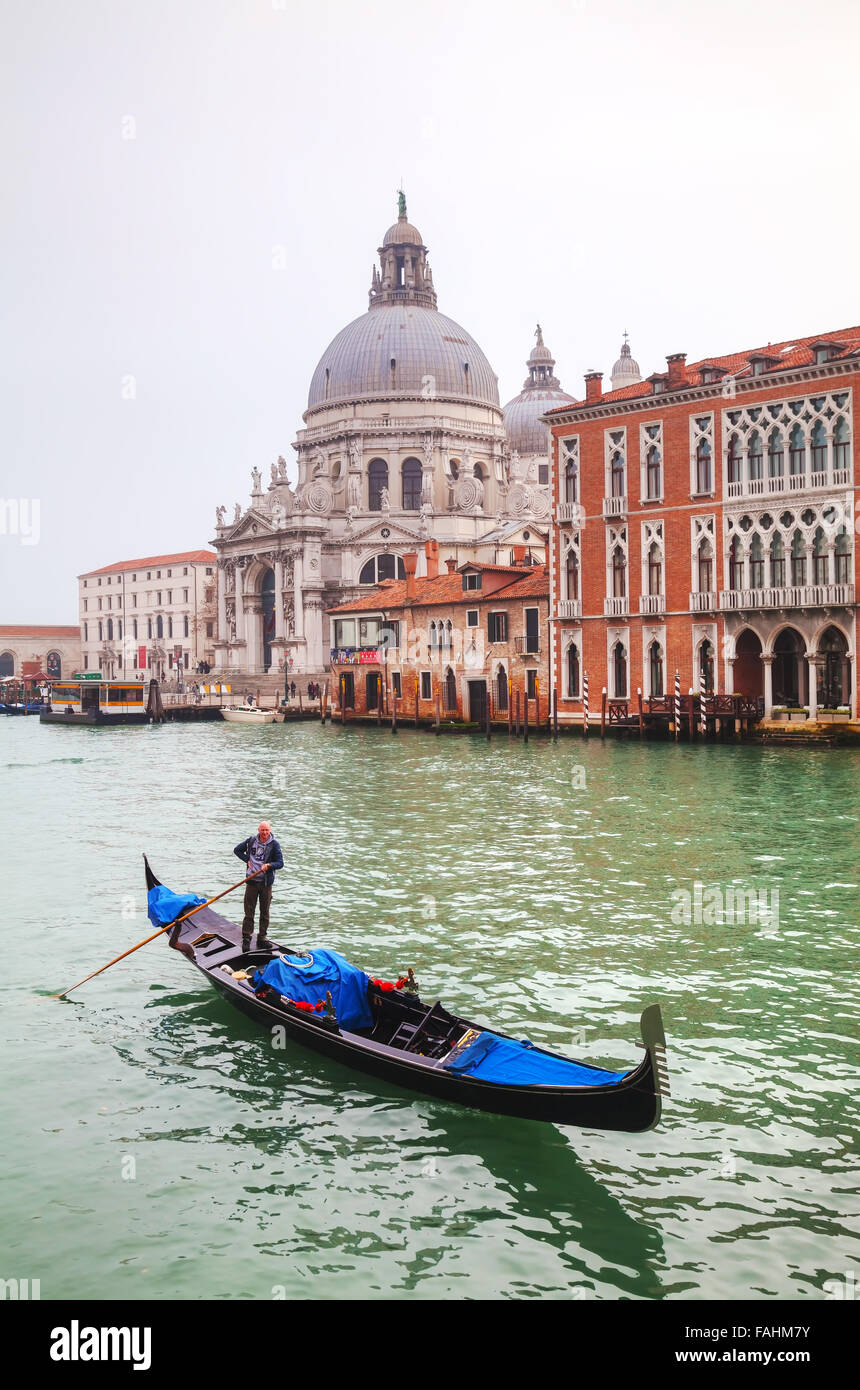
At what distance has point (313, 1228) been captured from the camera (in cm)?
638

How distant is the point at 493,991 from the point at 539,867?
556cm

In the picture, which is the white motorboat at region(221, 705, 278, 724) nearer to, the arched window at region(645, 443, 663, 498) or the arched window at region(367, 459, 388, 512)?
the arched window at region(367, 459, 388, 512)

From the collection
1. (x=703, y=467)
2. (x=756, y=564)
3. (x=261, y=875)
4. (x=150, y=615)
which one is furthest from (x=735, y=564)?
(x=150, y=615)

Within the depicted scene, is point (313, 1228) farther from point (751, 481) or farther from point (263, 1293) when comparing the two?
point (751, 481)

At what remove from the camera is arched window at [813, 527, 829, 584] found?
111 feet

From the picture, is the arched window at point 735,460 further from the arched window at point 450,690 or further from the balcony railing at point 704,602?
the arched window at point 450,690

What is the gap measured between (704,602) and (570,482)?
7.14 m

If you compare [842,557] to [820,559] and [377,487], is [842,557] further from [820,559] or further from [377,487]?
[377,487]

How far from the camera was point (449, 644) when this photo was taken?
46594 millimetres

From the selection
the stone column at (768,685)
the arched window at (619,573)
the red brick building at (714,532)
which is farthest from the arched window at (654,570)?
the stone column at (768,685)

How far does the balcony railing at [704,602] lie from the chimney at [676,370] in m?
6.45

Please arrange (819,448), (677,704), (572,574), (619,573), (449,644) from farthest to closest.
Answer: (449,644)
(572,574)
(619,573)
(677,704)
(819,448)

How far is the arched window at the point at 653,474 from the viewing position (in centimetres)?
3772

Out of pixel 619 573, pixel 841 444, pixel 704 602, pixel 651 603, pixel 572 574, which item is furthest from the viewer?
pixel 572 574
